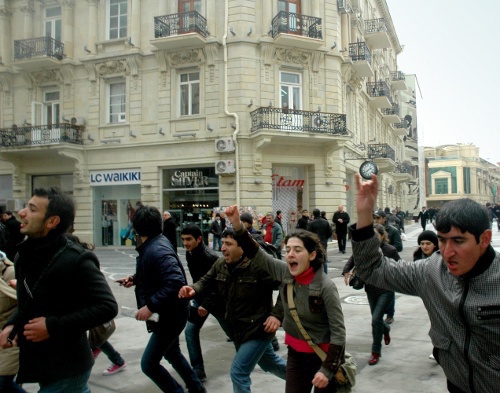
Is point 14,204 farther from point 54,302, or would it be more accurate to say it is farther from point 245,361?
point 54,302

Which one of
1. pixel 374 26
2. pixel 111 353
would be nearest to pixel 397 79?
pixel 374 26

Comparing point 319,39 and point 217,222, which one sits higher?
point 319,39

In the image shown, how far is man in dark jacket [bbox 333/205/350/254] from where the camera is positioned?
1802 cm

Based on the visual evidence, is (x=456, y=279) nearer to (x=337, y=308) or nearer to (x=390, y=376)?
(x=337, y=308)

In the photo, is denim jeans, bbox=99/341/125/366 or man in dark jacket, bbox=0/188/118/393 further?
denim jeans, bbox=99/341/125/366

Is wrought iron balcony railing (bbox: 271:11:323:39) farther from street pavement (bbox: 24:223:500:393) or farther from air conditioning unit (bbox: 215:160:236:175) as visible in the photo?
street pavement (bbox: 24:223:500:393)

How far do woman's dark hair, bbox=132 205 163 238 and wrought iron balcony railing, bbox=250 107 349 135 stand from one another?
595 inches

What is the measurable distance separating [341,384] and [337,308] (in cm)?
51

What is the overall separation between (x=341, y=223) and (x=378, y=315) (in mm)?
12554

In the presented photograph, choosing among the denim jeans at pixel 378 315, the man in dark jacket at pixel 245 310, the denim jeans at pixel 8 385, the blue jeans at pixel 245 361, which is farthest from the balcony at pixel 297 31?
the denim jeans at pixel 8 385

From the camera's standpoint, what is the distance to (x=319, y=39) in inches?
806

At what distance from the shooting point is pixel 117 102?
22062 mm

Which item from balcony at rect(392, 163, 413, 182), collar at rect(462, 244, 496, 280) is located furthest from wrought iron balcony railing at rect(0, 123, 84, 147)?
balcony at rect(392, 163, 413, 182)

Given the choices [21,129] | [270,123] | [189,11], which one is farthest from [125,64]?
[270,123]
